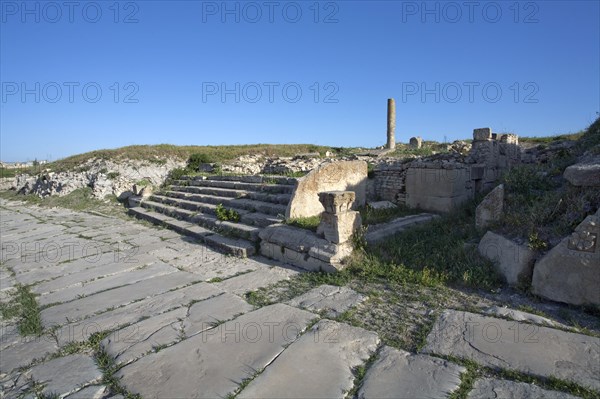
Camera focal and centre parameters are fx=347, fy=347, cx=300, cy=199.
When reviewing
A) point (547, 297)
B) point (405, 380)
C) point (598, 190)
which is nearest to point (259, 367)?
point (405, 380)

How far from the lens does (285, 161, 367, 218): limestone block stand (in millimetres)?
6727

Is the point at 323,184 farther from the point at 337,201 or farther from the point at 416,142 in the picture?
the point at 416,142

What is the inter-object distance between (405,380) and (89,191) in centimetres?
1491

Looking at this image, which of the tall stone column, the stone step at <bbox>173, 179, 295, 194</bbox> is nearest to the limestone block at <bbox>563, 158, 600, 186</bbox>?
the stone step at <bbox>173, 179, 295, 194</bbox>

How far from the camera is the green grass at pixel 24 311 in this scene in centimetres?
355

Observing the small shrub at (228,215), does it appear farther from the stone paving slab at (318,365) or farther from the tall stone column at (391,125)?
the tall stone column at (391,125)

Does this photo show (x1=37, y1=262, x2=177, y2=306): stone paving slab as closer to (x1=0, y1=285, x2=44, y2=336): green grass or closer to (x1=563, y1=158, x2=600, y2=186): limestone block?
(x1=0, y1=285, x2=44, y2=336): green grass

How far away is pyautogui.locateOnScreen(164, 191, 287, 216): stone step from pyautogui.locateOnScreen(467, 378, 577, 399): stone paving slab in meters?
5.11

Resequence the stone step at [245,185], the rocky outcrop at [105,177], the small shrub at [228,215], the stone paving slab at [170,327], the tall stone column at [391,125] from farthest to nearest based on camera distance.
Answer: the tall stone column at [391,125] → the rocky outcrop at [105,177] → the stone step at [245,185] → the small shrub at [228,215] → the stone paving slab at [170,327]

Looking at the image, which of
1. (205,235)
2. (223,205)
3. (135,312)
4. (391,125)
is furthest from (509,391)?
(391,125)

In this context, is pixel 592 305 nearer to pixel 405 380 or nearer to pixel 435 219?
pixel 405 380

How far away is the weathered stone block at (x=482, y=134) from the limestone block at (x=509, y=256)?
5778mm

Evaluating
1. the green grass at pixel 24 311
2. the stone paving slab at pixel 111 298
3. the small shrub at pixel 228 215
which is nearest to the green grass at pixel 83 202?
the small shrub at pixel 228 215

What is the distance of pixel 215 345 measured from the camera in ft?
9.95
